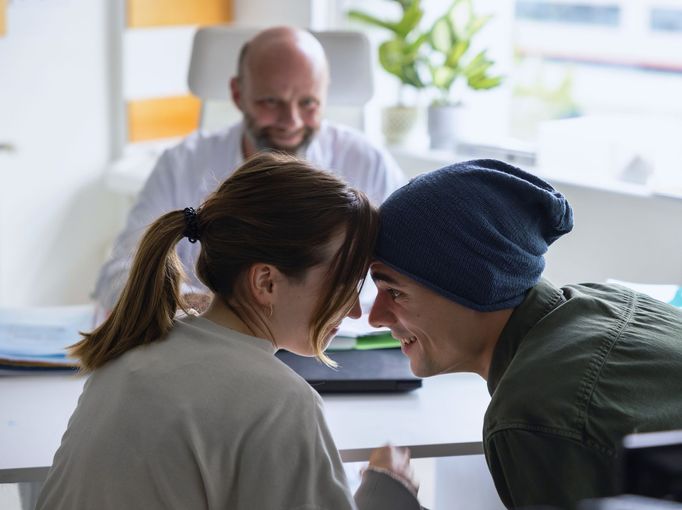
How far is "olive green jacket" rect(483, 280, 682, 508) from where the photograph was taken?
44.4 inches

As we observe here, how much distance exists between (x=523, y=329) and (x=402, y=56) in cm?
196

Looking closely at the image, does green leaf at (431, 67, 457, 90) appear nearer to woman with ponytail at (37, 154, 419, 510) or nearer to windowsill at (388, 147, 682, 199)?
windowsill at (388, 147, 682, 199)

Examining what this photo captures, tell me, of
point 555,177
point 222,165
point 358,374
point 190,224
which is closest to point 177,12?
point 222,165

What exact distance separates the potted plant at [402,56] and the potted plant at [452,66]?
49 millimetres

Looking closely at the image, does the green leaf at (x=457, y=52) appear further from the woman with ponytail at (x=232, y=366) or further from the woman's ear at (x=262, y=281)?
the woman's ear at (x=262, y=281)

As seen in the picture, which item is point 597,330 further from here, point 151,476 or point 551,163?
point 551,163

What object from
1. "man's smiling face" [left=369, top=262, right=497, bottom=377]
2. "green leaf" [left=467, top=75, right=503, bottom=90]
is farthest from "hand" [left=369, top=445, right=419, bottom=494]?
"green leaf" [left=467, top=75, right=503, bottom=90]

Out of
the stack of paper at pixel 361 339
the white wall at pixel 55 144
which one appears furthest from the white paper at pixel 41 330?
the white wall at pixel 55 144

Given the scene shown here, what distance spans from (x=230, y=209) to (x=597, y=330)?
466 millimetres

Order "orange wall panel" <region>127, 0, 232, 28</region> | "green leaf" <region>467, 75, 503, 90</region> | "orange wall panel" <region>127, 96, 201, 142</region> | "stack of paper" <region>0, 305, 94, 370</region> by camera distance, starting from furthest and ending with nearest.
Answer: "orange wall panel" <region>127, 96, 201, 142</region> < "orange wall panel" <region>127, 0, 232, 28</region> < "green leaf" <region>467, 75, 503, 90</region> < "stack of paper" <region>0, 305, 94, 370</region>

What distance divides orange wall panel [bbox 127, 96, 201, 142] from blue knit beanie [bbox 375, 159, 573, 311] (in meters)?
2.35

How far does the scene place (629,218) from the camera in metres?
2.62

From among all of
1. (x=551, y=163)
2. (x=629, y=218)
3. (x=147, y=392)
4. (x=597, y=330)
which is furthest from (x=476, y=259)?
(x=551, y=163)

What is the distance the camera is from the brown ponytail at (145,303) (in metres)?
1.26
